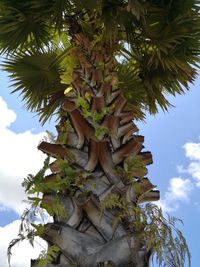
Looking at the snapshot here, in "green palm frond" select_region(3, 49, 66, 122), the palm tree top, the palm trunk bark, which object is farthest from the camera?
"green palm frond" select_region(3, 49, 66, 122)

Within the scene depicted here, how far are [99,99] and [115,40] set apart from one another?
1.52 meters

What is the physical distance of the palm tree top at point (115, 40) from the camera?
19.6 feet

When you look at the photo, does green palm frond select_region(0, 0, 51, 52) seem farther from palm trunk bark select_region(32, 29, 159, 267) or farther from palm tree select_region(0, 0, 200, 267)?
palm trunk bark select_region(32, 29, 159, 267)

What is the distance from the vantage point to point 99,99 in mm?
4773

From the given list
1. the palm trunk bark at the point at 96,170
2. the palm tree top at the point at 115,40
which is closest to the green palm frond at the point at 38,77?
the palm tree top at the point at 115,40

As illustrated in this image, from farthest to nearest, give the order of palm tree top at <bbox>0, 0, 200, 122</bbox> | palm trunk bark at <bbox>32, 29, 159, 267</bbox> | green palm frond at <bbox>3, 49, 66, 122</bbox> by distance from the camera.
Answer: green palm frond at <bbox>3, 49, 66, 122</bbox> < palm tree top at <bbox>0, 0, 200, 122</bbox> < palm trunk bark at <bbox>32, 29, 159, 267</bbox>

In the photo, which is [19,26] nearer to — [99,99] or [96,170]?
[99,99]

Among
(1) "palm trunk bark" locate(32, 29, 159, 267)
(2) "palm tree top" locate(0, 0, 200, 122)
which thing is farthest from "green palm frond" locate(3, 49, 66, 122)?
(1) "palm trunk bark" locate(32, 29, 159, 267)

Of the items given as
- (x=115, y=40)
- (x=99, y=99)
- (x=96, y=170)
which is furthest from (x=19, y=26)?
(x=96, y=170)

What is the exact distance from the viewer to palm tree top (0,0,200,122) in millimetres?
5984

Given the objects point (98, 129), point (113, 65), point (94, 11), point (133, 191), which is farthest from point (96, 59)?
point (133, 191)

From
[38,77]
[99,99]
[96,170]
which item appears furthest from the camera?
[38,77]

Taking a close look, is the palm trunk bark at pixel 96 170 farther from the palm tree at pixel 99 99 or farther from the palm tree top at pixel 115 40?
the palm tree top at pixel 115 40

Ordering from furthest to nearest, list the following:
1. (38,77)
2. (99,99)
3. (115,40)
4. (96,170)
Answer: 1. (38,77)
2. (115,40)
3. (99,99)
4. (96,170)
